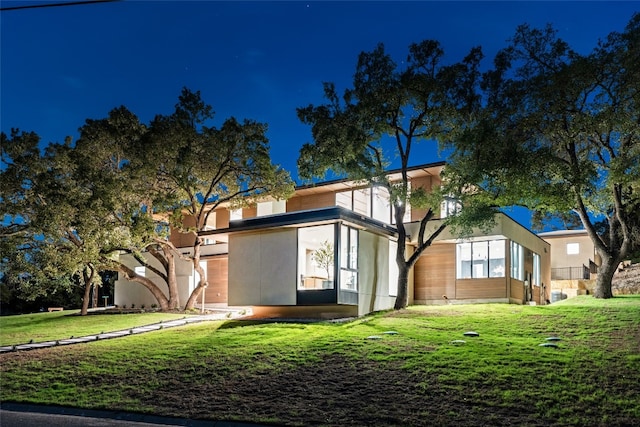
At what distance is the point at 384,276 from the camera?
24062mm

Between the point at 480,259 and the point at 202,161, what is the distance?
12.4 m

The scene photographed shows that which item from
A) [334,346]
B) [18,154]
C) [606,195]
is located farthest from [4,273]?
[606,195]

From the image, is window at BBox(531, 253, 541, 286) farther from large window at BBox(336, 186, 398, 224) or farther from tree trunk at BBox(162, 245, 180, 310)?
tree trunk at BBox(162, 245, 180, 310)

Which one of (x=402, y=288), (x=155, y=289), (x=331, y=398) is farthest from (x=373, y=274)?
(x=155, y=289)

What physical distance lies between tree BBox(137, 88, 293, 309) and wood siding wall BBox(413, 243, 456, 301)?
22.0 ft

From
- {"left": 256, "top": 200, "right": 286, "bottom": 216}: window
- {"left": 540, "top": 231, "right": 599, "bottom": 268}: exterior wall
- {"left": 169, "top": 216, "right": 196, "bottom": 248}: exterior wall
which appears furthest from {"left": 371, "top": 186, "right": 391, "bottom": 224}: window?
{"left": 540, "top": 231, "right": 599, "bottom": 268}: exterior wall

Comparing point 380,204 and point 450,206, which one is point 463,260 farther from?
point 380,204

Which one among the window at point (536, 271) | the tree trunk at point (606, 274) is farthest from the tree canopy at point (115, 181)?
the tree trunk at point (606, 274)

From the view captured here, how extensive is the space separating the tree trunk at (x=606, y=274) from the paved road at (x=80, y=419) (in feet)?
60.3

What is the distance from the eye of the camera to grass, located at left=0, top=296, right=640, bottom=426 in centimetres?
1046

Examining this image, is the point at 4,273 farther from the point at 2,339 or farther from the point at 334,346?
the point at 334,346

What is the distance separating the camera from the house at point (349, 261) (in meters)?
21.7

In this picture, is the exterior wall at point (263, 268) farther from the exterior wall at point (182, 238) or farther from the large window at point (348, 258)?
the exterior wall at point (182, 238)

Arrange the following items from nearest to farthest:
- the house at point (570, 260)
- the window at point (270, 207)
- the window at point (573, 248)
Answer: the window at point (270, 207), the house at point (570, 260), the window at point (573, 248)
